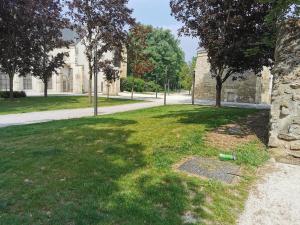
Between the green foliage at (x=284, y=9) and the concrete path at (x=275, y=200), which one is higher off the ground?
the green foliage at (x=284, y=9)

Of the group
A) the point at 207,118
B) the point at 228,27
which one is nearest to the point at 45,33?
the point at 228,27

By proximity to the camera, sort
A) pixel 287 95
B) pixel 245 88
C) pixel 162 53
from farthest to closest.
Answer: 1. pixel 162 53
2. pixel 245 88
3. pixel 287 95

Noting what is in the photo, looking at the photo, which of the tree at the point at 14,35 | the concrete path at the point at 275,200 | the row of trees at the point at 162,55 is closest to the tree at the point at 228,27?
the concrete path at the point at 275,200

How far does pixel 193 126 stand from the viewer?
9.61m

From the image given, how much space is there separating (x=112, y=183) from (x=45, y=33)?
2776 cm

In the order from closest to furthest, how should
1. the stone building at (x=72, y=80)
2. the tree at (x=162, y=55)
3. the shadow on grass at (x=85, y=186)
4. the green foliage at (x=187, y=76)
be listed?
1. the shadow on grass at (x=85, y=186)
2. the stone building at (x=72, y=80)
3. the green foliage at (x=187, y=76)
4. the tree at (x=162, y=55)

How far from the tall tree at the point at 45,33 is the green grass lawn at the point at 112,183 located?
2180 cm

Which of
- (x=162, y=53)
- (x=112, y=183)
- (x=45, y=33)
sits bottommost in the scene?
(x=112, y=183)

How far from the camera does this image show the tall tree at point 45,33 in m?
27.3

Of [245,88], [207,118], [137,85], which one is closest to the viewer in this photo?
[207,118]

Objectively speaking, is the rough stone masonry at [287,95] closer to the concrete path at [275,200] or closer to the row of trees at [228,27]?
the concrete path at [275,200]

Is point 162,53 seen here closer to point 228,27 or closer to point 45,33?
point 45,33

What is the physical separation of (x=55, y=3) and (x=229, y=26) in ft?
57.7

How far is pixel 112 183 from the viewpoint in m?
4.88
